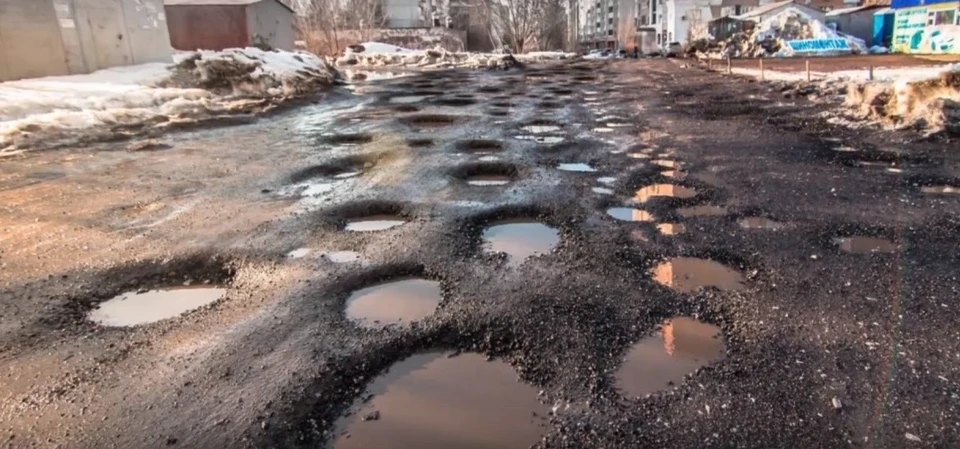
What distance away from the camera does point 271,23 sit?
33.8 m

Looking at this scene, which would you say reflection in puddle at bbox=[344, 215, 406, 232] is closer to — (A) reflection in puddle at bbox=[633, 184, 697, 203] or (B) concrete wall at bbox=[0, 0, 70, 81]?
(A) reflection in puddle at bbox=[633, 184, 697, 203]

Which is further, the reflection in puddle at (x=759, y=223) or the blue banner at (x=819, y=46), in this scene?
the blue banner at (x=819, y=46)

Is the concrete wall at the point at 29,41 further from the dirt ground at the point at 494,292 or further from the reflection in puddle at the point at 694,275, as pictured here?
the reflection in puddle at the point at 694,275

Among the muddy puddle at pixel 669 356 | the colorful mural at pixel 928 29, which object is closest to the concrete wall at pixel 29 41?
the muddy puddle at pixel 669 356

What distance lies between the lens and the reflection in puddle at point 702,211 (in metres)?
5.70

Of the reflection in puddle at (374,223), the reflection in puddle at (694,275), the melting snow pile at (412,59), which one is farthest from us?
the melting snow pile at (412,59)

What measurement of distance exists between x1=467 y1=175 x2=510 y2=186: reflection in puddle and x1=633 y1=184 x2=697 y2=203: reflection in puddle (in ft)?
5.50

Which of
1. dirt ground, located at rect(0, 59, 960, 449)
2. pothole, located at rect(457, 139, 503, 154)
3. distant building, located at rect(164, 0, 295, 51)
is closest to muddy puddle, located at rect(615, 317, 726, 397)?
dirt ground, located at rect(0, 59, 960, 449)

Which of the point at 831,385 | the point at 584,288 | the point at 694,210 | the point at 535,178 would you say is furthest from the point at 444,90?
the point at 831,385

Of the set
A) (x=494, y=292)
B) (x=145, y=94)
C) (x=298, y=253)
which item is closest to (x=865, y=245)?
(x=494, y=292)

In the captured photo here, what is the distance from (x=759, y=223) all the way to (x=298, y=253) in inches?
166

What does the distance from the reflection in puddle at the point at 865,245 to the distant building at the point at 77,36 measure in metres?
18.4

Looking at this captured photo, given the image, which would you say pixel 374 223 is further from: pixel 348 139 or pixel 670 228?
pixel 348 139

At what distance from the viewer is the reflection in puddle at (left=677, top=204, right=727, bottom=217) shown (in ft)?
18.7
